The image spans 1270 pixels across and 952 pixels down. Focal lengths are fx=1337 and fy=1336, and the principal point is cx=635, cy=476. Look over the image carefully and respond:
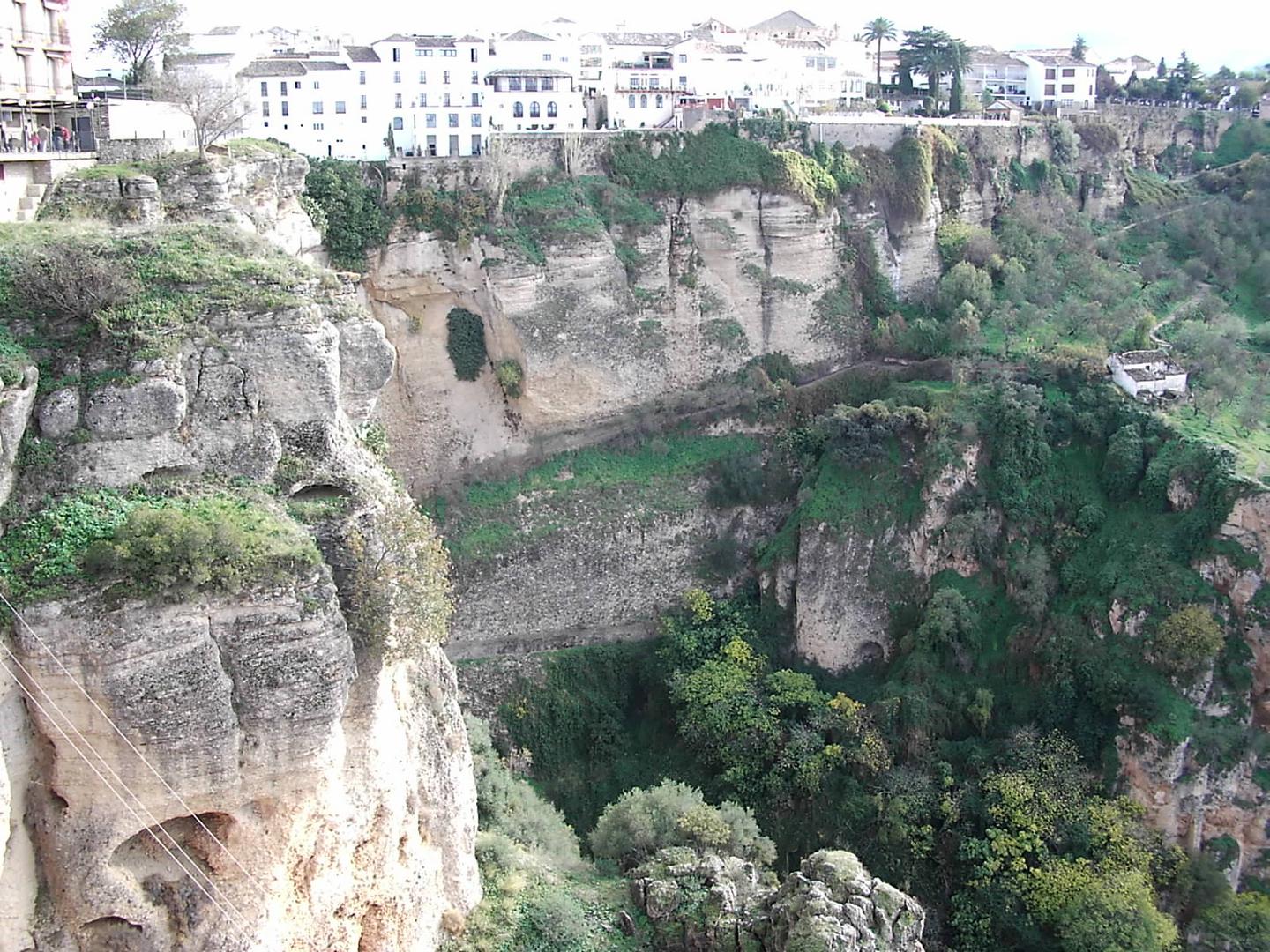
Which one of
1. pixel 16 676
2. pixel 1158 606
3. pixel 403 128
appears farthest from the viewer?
pixel 403 128

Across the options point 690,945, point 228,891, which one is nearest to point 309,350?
point 228,891

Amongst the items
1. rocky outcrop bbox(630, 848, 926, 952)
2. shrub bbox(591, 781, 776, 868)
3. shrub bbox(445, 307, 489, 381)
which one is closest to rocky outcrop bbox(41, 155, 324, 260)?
shrub bbox(445, 307, 489, 381)

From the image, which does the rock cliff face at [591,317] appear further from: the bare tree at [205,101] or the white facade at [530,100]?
the white facade at [530,100]

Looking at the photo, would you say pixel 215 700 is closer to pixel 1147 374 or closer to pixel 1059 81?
pixel 1147 374

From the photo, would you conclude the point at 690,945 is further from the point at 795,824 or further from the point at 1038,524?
the point at 1038,524

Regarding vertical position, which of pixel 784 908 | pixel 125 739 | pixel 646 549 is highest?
pixel 125 739

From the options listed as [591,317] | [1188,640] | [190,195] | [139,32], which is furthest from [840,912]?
[139,32]
